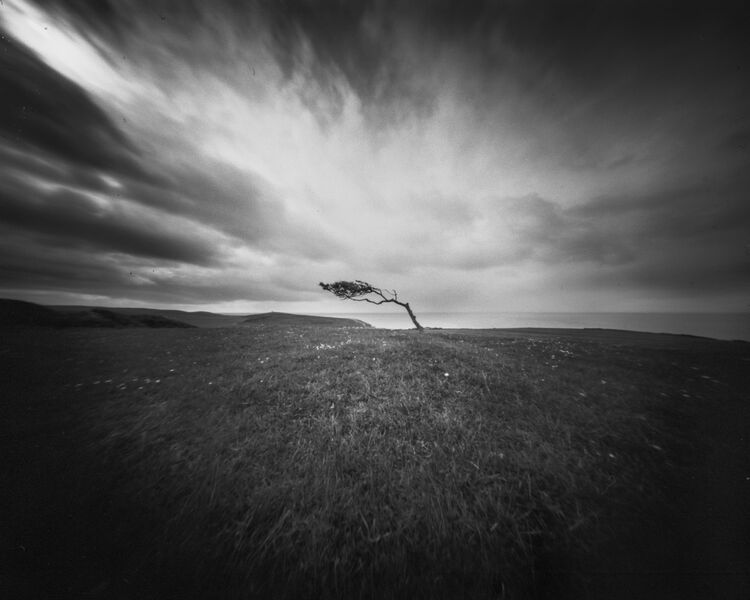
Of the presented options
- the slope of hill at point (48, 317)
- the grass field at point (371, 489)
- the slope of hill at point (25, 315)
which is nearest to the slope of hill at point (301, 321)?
the slope of hill at point (48, 317)

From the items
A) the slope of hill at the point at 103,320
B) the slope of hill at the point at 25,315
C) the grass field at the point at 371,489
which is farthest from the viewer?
the slope of hill at the point at 103,320

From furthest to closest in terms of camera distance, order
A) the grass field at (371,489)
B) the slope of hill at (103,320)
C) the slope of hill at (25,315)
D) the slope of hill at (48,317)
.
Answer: the slope of hill at (103,320) → the slope of hill at (48,317) → the slope of hill at (25,315) → the grass field at (371,489)

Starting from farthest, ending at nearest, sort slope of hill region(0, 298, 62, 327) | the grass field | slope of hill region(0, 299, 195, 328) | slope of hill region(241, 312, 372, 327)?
slope of hill region(241, 312, 372, 327), slope of hill region(0, 299, 195, 328), slope of hill region(0, 298, 62, 327), the grass field

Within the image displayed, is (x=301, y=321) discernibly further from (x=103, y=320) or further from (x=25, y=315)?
(x=25, y=315)

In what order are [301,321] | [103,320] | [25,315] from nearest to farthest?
[25,315]
[103,320]
[301,321]

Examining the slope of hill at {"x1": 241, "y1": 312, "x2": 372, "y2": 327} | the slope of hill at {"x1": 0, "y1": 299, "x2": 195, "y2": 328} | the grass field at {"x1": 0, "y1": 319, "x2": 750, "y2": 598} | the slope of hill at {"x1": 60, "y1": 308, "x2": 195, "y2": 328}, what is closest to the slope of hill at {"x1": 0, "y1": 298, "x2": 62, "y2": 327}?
the slope of hill at {"x1": 0, "y1": 299, "x2": 195, "y2": 328}

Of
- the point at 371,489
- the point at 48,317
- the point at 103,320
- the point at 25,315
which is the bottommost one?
the point at 371,489

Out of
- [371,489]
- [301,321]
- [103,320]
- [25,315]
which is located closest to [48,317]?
[25,315]

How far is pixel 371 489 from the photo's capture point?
399 centimetres

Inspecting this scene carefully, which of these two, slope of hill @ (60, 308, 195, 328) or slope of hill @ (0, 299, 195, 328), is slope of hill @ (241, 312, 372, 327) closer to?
slope of hill @ (60, 308, 195, 328)

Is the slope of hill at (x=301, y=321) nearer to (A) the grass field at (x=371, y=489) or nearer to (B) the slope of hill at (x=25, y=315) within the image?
(B) the slope of hill at (x=25, y=315)

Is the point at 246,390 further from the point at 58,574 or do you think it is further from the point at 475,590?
the point at 475,590

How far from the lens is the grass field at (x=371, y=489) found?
9.95ft

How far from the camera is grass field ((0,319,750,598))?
3.03 meters
